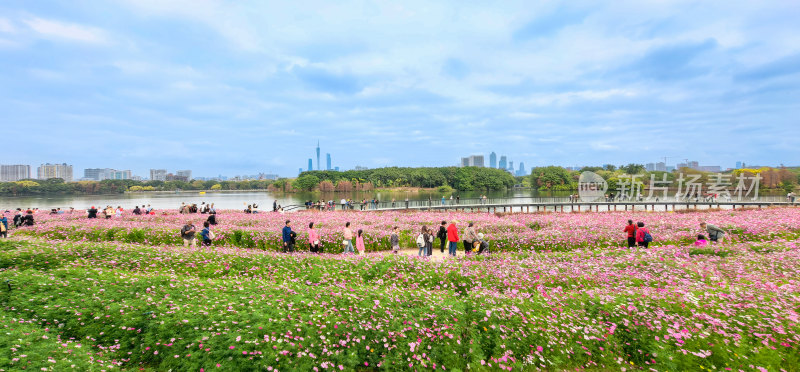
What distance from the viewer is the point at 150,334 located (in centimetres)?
756

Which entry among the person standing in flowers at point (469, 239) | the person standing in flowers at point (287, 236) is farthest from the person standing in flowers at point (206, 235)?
the person standing in flowers at point (469, 239)

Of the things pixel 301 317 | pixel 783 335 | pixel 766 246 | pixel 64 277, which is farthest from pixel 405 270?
pixel 766 246

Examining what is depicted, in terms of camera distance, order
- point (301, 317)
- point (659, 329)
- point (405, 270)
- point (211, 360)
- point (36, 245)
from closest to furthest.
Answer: point (211, 360) → point (659, 329) → point (301, 317) → point (405, 270) → point (36, 245)

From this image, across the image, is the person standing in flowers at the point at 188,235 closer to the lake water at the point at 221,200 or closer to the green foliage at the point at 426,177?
the lake water at the point at 221,200

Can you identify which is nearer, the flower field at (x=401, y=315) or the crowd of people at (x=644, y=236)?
the flower field at (x=401, y=315)

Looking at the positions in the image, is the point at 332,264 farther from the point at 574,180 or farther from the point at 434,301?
the point at 574,180

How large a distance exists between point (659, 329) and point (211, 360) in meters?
9.60

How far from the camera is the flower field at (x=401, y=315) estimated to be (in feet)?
22.8

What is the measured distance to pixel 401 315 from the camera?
8578 millimetres

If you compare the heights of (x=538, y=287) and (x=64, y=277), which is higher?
(x=64, y=277)

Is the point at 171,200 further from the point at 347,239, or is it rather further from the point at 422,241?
the point at 422,241

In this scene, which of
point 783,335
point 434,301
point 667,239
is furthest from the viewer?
point 667,239

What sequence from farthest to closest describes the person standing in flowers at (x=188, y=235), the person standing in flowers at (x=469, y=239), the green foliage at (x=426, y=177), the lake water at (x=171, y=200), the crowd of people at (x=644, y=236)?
the green foliage at (x=426, y=177) → the lake water at (x=171, y=200) → the person standing in flowers at (x=188, y=235) → the person standing in flowers at (x=469, y=239) → the crowd of people at (x=644, y=236)

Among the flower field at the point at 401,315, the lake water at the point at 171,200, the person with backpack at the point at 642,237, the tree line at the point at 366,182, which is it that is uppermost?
the tree line at the point at 366,182
